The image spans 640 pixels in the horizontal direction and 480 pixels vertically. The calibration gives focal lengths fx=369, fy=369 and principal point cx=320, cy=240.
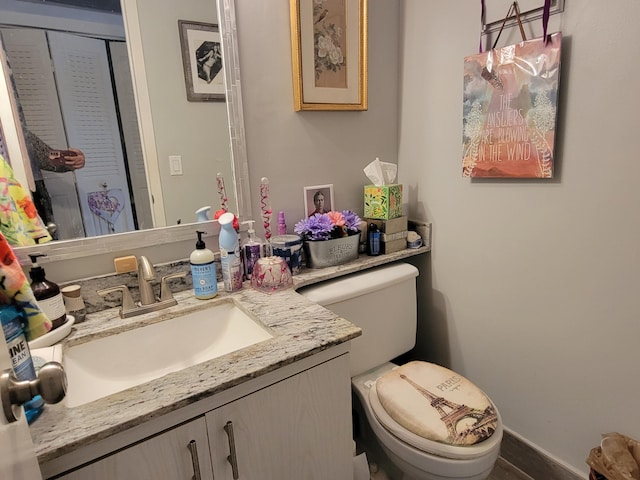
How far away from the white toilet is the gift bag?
505 millimetres

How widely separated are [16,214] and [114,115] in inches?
13.8

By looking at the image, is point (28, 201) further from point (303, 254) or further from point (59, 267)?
point (303, 254)

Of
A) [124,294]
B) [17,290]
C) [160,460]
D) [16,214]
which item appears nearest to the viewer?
[17,290]

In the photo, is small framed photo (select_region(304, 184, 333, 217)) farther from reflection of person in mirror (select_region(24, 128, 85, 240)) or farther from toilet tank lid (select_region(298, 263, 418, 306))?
reflection of person in mirror (select_region(24, 128, 85, 240))

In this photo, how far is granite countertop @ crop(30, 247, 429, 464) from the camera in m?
0.62

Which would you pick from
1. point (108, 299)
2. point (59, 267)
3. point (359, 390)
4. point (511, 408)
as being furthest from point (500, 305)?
point (59, 267)

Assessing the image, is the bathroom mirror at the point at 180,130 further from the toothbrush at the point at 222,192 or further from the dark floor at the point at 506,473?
the dark floor at the point at 506,473

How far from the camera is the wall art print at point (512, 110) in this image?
42.4 inches

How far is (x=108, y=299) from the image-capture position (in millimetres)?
1076

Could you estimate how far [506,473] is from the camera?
1401mm

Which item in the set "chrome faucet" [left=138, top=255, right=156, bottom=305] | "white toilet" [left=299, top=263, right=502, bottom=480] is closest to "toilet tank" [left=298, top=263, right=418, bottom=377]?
"white toilet" [left=299, top=263, right=502, bottom=480]

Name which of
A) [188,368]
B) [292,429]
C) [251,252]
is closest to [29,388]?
[188,368]

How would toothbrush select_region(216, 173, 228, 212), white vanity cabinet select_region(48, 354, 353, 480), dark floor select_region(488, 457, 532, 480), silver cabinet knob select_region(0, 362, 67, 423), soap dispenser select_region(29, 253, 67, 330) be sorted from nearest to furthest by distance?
silver cabinet knob select_region(0, 362, 67, 423), white vanity cabinet select_region(48, 354, 353, 480), soap dispenser select_region(29, 253, 67, 330), toothbrush select_region(216, 173, 228, 212), dark floor select_region(488, 457, 532, 480)

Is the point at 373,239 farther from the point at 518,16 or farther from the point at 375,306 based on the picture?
the point at 518,16
